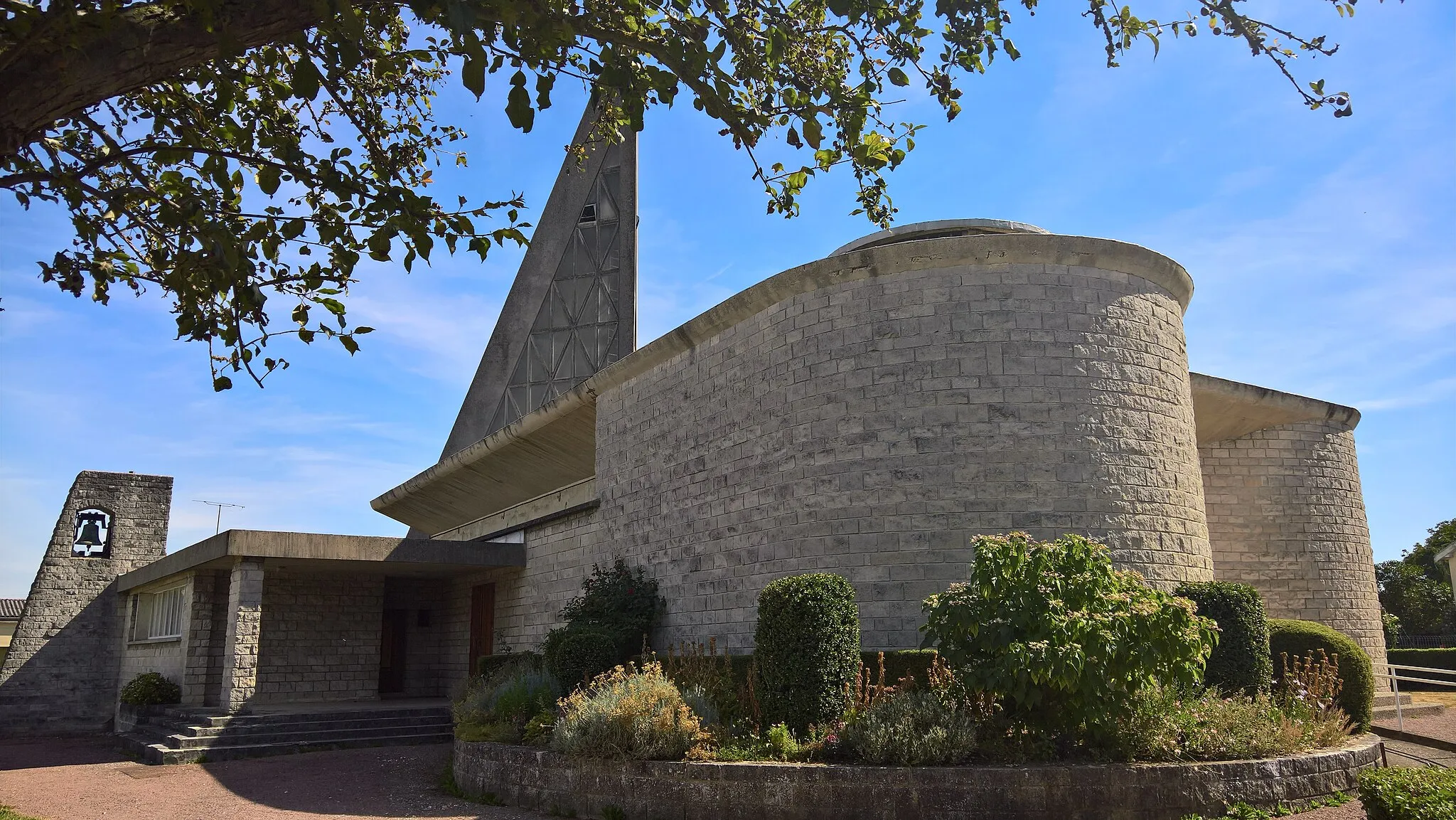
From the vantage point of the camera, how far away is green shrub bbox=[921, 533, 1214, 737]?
23.5 feet

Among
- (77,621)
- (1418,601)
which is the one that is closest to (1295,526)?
(77,621)

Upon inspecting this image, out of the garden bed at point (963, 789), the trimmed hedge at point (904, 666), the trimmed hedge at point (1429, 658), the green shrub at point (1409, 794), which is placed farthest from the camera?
the trimmed hedge at point (1429, 658)

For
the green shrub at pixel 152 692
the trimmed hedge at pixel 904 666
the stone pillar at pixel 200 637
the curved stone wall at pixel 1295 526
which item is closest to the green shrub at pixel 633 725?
the trimmed hedge at pixel 904 666

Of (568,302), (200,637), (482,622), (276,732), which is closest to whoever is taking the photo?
(276,732)

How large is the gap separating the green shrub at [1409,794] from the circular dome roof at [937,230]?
737cm

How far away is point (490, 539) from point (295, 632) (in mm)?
3755

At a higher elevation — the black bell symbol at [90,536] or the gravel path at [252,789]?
the black bell symbol at [90,536]

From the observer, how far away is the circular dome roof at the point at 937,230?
12273 mm

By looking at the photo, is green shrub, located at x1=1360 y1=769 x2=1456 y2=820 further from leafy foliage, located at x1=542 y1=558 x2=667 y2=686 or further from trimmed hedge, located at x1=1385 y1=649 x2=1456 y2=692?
trimmed hedge, located at x1=1385 y1=649 x2=1456 y2=692

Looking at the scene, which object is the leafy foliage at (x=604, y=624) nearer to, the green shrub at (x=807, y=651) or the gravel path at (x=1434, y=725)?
the green shrub at (x=807, y=651)

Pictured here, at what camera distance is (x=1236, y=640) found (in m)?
8.93

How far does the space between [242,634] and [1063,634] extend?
1183 cm

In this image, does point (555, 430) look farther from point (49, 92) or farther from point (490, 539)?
point (49, 92)

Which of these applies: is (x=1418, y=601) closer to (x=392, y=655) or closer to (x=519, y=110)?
(x=392, y=655)
